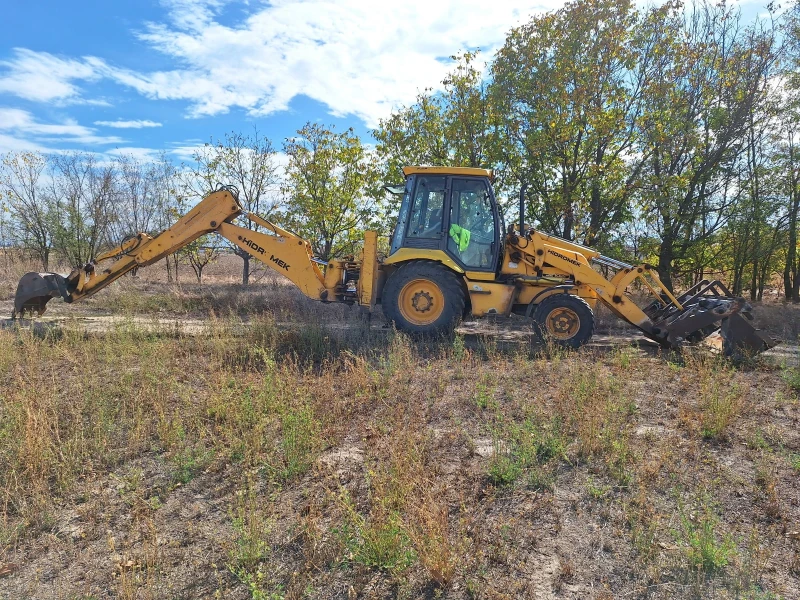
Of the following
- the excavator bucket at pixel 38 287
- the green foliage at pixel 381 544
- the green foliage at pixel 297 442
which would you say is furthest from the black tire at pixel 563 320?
the excavator bucket at pixel 38 287

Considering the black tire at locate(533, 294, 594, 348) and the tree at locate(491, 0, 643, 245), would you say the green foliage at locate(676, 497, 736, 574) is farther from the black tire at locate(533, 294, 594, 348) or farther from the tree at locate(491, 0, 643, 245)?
the tree at locate(491, 0, 643, 245)

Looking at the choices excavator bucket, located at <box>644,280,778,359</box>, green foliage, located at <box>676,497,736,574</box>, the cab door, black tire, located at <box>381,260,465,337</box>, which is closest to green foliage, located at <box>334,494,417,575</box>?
green foliage, located at <box>676,497,736,574</box>

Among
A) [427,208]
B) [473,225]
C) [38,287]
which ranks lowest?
[38,287]

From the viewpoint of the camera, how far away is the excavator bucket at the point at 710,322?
753 centimetres

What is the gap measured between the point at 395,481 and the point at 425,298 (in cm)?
556

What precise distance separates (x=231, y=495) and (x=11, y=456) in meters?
1.85

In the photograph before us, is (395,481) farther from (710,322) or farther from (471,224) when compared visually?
(710,322)

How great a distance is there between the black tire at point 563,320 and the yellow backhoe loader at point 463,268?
2cm

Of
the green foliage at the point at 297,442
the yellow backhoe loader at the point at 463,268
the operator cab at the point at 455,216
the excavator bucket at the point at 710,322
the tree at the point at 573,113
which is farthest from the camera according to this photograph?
the tree at the point at 573,113

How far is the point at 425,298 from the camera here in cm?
884

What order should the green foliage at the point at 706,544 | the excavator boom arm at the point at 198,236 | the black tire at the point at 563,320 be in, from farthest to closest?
the excavator boom arm at the point at 198,236 < the black tire at the point at 563,320 < the green foliage at the point at 706,544

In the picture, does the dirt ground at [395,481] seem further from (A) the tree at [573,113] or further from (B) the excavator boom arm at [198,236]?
(A) the tree at [573,113]

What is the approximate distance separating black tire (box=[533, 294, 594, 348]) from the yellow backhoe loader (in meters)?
0.02

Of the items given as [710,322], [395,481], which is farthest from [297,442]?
[710,322]
